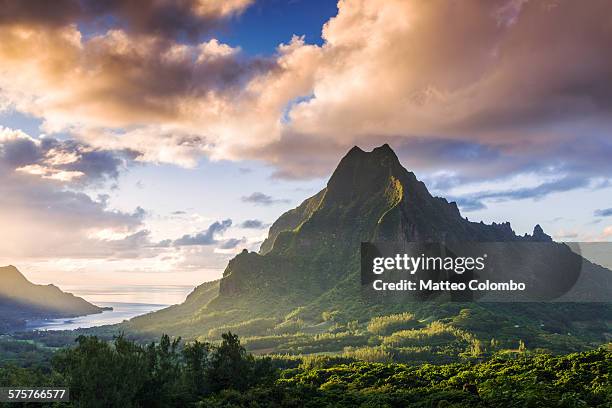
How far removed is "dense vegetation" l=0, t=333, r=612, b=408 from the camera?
155 feet

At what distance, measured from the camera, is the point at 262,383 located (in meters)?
61.6

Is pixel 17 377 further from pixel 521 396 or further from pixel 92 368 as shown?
pixel 521 396

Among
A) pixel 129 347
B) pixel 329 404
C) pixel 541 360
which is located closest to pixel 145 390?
pixel 129 347

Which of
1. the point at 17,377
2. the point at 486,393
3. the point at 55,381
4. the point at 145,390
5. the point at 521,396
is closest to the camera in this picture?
the point at 521,396

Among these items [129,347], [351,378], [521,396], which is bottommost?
[351,378]

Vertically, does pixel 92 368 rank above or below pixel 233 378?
above

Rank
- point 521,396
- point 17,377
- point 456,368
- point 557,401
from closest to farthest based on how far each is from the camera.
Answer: point 557,401
point 521,396
point 17,377
point 456,368

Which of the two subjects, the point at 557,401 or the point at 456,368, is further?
the point at 456,368

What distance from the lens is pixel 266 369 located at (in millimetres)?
62969

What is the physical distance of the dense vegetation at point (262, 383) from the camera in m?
47.1

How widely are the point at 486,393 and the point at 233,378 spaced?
29857 millimetres

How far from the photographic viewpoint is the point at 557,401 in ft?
134

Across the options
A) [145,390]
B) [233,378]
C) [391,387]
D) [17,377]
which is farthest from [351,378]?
[17,377]

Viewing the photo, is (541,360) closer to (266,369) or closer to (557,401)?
(557,401)
